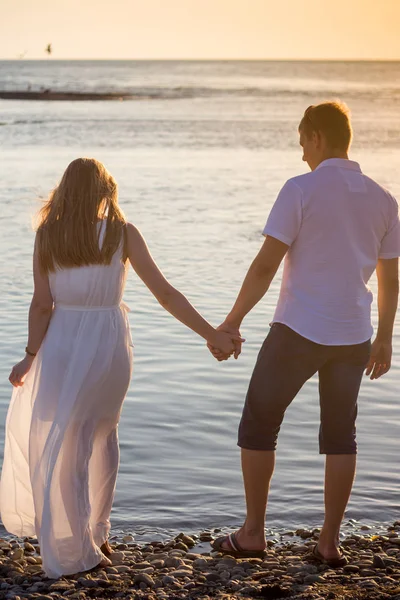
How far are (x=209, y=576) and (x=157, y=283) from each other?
1243mm

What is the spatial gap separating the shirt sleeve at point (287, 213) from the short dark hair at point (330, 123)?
0.29 m

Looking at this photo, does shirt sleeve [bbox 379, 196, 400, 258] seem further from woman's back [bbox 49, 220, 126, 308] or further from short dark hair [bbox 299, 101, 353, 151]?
woman's back [bbox 49, 220, 126, 308]

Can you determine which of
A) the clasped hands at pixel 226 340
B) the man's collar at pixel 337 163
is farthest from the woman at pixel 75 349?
the man's collar at pixel 337 163

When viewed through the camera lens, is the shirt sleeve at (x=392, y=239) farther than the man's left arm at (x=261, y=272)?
Yes

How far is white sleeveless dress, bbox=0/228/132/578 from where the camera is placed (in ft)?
14.9

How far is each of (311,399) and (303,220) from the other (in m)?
3.51

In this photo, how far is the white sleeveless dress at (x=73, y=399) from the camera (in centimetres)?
455

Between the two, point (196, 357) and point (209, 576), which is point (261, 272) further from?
point (196, 357)

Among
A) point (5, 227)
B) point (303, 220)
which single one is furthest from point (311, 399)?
point (5, 227)

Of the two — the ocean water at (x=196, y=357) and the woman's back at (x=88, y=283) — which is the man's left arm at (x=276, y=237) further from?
the ocean water at (x=196, y=357)

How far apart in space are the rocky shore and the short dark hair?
1788mm

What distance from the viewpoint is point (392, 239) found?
4691 mm

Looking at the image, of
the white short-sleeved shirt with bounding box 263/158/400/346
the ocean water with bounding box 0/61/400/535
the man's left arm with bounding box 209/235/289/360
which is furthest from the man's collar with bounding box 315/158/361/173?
the ocean water with bounding box 0/61/400/535

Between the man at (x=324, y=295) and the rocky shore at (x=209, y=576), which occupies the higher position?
the man at (x=324, y=295)
